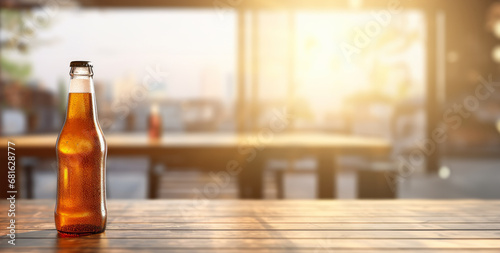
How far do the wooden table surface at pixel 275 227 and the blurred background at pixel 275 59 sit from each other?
179 inches

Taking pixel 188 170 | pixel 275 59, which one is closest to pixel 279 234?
pixel 188 170

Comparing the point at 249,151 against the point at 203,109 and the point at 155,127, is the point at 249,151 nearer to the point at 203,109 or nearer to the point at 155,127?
the point at 155,127

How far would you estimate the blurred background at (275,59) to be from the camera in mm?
6254

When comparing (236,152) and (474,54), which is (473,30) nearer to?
(474,54)

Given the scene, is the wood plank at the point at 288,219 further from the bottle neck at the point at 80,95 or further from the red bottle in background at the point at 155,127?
the red bottle in background at the point at 155,127

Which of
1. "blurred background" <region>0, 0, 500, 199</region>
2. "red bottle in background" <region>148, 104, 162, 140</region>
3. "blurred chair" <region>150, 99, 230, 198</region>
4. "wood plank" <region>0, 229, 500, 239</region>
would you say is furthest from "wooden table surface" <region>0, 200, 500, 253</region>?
"blurred background" <region>0, 0, 500, 199</region>

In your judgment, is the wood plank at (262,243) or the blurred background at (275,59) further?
the blurred background at (275,59)

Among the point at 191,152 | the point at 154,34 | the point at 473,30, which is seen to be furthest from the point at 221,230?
the point at 473,30

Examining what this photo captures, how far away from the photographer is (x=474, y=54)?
7.29 metres

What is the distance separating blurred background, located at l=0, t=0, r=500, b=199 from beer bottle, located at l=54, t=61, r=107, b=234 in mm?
4837

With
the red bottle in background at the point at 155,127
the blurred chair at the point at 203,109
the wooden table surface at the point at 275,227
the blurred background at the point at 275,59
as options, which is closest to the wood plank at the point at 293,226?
the wooden table surface at the point at 275,227

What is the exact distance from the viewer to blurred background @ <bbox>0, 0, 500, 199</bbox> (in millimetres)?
6254

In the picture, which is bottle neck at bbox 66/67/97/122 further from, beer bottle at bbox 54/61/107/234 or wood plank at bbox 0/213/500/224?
wood plank at bbox 0/213/500/224

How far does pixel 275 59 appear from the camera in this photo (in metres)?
6.30
